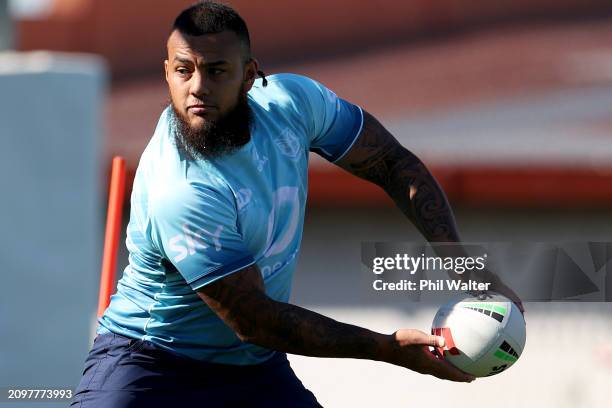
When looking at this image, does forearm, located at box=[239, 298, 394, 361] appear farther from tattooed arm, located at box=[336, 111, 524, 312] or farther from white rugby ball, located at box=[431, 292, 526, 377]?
tattooed arm, located at box=[336, 111, 524, 312]

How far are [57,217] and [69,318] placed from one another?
510 millimetres

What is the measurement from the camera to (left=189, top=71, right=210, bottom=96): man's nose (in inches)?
175

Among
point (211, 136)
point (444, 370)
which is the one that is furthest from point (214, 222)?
point (444, 370)

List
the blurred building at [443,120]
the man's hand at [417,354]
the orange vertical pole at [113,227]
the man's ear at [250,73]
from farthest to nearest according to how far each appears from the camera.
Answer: the blurred building at [443,120] → the orange vertical pole at [113,227] → the man's ear at [250,73] → the man's hand at [417,354]

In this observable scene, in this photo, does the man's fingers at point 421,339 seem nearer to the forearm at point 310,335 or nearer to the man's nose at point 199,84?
the forearm at point 310,335

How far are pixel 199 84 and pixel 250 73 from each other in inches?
12.1

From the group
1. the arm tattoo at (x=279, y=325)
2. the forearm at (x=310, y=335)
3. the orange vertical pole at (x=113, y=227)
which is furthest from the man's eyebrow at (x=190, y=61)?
the orange vertical pole at (x=113, y=227)

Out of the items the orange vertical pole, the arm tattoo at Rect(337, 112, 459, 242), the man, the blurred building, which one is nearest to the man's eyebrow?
the man

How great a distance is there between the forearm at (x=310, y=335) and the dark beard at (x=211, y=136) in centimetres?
55

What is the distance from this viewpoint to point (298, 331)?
4383mm

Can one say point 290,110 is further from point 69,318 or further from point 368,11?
point 368,11

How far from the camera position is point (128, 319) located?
4.86m

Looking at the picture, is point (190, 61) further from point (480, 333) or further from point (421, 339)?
point (480, 333)

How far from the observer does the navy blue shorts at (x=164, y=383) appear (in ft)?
15.6
